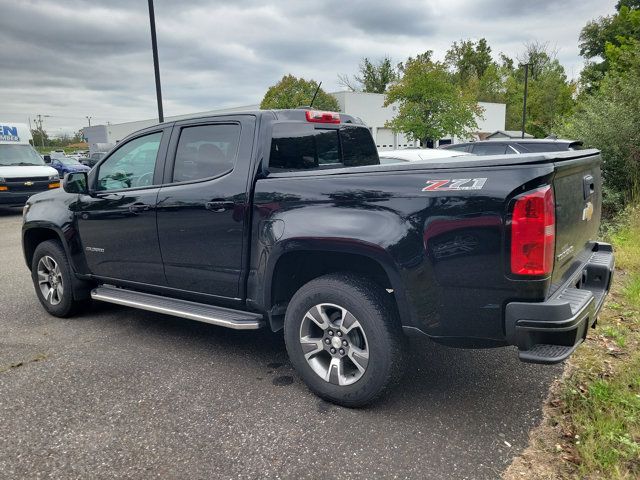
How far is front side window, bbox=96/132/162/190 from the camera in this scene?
4207 mm

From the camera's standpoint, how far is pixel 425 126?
27.1 m

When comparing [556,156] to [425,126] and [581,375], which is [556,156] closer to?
[581,375]

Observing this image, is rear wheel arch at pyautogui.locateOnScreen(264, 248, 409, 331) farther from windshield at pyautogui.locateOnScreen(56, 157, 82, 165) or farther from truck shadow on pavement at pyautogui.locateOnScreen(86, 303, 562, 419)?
windshield at pyautogui.locateOnScreen(56, 157, 82, 165)

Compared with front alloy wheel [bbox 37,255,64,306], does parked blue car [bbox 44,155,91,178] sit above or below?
above

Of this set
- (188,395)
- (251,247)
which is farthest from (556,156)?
(188,395)

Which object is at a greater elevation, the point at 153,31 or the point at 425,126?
the point at 153,31

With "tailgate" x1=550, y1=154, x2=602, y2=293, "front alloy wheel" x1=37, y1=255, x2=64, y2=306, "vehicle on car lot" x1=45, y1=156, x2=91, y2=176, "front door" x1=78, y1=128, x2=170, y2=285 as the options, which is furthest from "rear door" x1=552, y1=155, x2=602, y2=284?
"vehicle on car lot" x1=45, y1=156, x2=91, y2=176

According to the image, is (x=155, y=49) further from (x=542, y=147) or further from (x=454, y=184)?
(x=454, y=184)

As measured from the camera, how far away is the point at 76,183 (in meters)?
4.57

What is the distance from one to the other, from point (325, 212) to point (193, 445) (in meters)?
1.56

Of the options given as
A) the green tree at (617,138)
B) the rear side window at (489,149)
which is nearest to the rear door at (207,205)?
the green tree at (617,138)

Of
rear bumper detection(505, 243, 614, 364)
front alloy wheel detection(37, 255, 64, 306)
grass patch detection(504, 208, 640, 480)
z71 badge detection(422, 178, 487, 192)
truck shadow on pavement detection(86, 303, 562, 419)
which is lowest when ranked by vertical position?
truck shadow on pavement detection(86, 303, 562, 419)

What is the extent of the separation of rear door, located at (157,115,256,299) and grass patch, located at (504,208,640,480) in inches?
86.0

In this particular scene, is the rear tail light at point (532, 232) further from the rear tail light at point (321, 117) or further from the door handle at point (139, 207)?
the door handle at point (139, 207)
